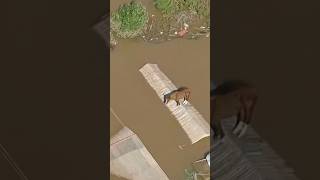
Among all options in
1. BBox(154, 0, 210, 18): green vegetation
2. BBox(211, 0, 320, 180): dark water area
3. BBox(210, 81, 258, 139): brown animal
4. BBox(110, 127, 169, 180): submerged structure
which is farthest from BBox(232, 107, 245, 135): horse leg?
BBox(154, 0, 210, 18): green vegetation

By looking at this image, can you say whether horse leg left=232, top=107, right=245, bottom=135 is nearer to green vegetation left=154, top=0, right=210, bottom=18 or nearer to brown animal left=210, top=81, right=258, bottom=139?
brown animal left=210, top=81, right=258, bottom=139

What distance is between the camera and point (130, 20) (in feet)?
17.0

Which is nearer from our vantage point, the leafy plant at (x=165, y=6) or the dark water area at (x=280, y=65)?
the dark water area at (x=280, y=65)

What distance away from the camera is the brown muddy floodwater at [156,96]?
5.15 meters

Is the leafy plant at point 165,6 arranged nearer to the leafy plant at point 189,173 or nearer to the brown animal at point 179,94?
the brown animal at point 179,94

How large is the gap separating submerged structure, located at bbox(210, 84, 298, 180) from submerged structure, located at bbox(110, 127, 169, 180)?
1.93 ft

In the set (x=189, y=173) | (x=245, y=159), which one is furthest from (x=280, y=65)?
(x=189, y=173)

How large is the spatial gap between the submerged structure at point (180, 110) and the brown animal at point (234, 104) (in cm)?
13

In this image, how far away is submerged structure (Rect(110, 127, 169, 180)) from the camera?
203 inches

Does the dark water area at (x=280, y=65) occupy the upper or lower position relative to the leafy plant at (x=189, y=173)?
upper

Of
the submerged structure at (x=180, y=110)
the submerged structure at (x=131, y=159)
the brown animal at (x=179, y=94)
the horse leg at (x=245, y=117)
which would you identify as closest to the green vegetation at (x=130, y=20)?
the submerged structure at (x=180, y=110)
